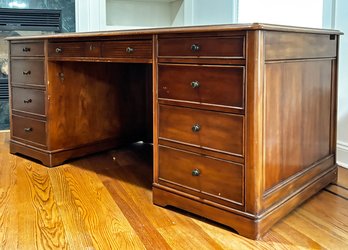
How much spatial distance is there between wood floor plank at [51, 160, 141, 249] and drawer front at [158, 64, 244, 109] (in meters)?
0.54

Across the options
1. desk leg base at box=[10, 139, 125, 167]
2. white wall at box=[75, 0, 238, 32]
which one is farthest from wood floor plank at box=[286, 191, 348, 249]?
white wall at box=[75, 0, 238, 32]

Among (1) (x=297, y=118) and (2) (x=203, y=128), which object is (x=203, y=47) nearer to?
(2) (x=203, y=128)

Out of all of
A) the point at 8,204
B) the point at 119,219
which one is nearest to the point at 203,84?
the point at 119,219

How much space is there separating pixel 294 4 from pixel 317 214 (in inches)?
56.7

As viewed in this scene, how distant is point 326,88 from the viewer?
75.2 inches

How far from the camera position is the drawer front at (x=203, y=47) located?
139 cm

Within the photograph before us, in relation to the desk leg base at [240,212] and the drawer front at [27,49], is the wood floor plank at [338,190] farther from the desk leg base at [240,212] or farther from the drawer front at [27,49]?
the drawer front at [27,49]

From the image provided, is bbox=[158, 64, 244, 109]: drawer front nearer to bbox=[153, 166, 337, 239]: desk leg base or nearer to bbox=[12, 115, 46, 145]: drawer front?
bbox=[153, 166, 337, 239]: desk leg base

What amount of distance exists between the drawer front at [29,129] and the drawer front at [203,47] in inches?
43.7

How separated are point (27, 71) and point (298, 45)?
164 centimetres

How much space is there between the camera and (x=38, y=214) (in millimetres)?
1674

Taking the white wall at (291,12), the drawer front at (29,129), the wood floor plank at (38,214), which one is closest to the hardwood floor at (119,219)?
the wood floor plank at (38,214)

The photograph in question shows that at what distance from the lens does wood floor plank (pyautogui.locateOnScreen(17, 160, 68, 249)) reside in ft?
4.69

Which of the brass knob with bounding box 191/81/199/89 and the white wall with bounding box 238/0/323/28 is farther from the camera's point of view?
the white wall with bounding box 238/0/323/28
